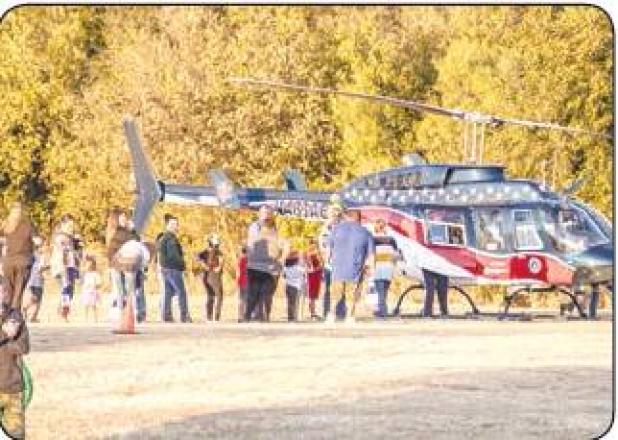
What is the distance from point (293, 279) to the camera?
23562 mm

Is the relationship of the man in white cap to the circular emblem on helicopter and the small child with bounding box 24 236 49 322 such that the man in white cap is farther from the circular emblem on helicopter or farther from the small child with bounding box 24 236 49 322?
the circular emblem on helicopter

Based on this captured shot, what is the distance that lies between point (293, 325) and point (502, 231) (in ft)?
19.0

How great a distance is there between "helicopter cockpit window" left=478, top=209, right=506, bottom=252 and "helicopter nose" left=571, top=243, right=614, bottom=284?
1.13 meters

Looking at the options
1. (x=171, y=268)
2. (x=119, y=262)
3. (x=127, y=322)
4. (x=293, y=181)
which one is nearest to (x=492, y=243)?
(x=293, y=181)

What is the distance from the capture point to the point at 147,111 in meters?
39.2

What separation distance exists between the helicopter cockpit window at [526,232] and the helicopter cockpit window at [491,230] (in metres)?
0.21

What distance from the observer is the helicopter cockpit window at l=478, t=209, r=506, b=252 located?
87.9 ft

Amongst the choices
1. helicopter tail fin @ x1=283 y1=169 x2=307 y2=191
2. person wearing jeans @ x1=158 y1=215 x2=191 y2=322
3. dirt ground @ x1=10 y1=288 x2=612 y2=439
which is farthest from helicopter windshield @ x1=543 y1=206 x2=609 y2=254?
person wearing jeans @ x1=158 y1=215 x2=191 y2=322

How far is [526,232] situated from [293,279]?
4.54m

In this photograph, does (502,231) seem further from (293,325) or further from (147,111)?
(147,111)

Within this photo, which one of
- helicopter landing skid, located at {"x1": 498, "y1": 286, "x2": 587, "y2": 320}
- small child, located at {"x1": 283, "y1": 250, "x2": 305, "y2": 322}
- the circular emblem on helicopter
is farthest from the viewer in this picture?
the circular emblem on helicopter

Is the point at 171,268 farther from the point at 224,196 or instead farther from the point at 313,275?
the point at 224,196

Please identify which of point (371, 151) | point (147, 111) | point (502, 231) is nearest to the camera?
point (502, 231)

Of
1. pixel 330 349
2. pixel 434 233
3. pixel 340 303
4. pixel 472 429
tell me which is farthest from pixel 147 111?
pixel 472 429
